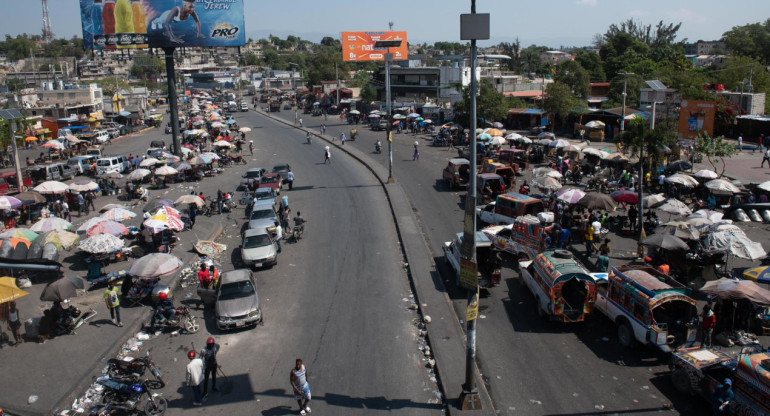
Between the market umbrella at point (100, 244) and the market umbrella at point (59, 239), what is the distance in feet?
4.33

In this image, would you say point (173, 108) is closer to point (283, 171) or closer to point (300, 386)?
point (283, 171)

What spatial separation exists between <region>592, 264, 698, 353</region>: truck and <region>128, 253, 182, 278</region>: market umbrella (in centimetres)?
1308

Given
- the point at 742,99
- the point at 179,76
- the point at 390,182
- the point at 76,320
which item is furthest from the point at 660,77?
the point at 179,76

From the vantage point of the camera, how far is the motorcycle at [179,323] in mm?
15734

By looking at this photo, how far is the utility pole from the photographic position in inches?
409

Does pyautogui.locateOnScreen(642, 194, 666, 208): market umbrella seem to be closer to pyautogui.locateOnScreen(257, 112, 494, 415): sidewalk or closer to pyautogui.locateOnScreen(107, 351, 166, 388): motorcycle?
pyautogui.locateOnScreen(257, 112, 494, 415): sidewalk

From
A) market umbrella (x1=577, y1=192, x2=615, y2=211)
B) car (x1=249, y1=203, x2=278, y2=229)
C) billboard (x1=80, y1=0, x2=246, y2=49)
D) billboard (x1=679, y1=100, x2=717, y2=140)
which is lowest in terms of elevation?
car (x1=249, y1=203, x2=278, y2=229)

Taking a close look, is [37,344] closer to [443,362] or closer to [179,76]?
[443,362]

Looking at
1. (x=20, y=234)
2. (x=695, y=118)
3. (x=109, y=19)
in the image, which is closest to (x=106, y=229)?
(x=20, y=234)

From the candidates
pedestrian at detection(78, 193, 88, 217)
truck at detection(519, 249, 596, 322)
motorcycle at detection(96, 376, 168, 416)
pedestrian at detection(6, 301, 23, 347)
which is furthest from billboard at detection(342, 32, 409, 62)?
motorcycle at detection(96, 376, 168, 416)

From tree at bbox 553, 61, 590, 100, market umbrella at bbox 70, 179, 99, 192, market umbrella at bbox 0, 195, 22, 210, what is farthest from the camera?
tree at bbox 553, 61, 590, 100

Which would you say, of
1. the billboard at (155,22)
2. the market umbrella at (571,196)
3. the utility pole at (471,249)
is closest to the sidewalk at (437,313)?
the utility pole at (471,249)

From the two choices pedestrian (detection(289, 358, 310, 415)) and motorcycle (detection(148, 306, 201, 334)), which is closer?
pedestrian (detection(289, 358, 310, 415))

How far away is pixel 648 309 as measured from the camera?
42.3ft
